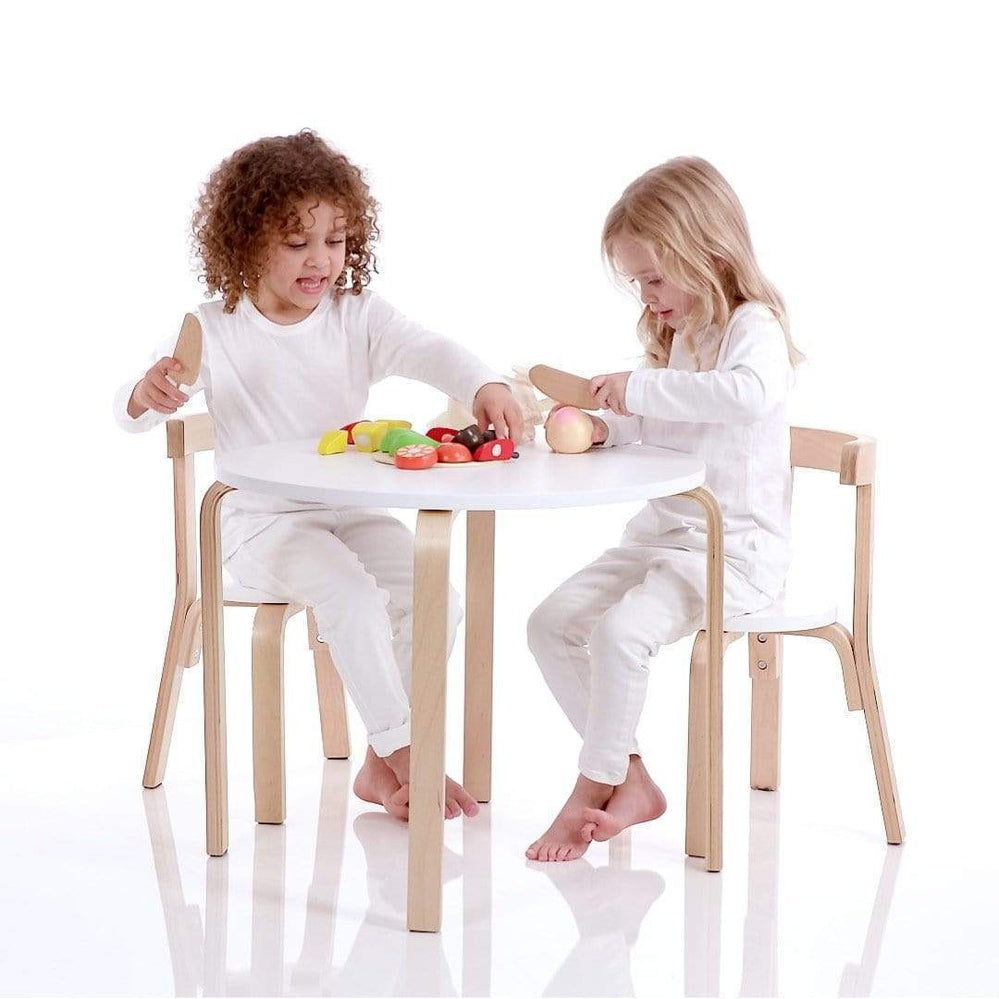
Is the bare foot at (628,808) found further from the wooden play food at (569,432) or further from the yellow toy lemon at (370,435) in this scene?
the yellow toy lemon at (370,435)

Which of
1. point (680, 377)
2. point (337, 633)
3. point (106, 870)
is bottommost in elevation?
point (106, 870)

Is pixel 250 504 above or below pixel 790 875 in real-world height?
above

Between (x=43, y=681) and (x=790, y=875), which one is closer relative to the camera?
(x=790, y=875)

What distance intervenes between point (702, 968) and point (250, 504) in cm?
99

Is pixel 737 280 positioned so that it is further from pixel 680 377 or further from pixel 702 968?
pixel 702 968

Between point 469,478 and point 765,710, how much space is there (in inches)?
29.8

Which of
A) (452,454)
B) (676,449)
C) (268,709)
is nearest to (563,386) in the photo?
(676,449)

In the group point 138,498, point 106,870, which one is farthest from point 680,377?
point 138,498

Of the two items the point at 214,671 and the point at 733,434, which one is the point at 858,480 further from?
the point at 214,671

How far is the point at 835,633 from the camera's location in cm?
250

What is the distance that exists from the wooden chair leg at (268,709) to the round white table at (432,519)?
0.43 ft

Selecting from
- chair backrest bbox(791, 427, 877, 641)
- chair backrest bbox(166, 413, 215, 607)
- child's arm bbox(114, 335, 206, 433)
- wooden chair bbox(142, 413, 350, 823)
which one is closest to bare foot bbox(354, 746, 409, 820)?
wooden chair bbox(142, 413, 350, 823)

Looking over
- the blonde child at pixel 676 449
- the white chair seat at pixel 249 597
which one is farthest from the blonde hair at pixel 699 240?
the white chair seat at pixel 249 597

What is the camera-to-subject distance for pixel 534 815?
104 inches
